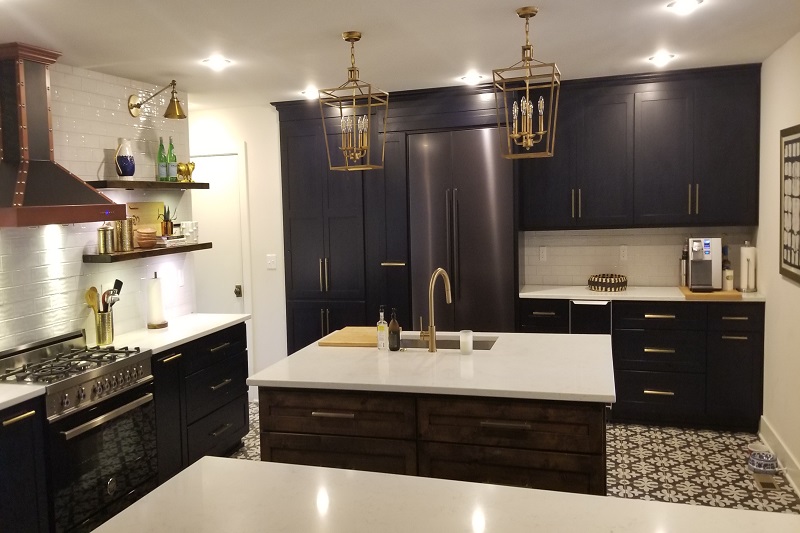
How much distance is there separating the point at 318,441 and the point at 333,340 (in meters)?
0.74

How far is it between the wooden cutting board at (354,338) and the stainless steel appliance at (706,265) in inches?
102

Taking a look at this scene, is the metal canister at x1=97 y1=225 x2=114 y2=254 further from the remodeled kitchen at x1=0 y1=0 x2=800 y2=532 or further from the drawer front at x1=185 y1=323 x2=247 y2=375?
the drawer front at x1=185 y1=323 x2=247 y2=375

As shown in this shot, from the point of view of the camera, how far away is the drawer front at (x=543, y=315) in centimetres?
496

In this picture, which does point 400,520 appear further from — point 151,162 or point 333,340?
point 151,162

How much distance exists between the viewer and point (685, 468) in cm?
406

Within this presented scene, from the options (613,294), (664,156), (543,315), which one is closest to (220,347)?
(543,315)

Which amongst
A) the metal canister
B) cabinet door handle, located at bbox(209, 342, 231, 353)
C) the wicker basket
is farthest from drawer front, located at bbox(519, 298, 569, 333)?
the metal canister

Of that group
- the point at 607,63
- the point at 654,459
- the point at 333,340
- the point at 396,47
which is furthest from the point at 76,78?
the point at 654,459

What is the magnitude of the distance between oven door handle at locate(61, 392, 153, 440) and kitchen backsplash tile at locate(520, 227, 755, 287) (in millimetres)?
3087

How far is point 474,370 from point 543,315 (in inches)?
89.5

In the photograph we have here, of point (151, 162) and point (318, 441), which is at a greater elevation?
point (151, 162)

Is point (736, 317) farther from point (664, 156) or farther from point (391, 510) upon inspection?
point (391, 510)

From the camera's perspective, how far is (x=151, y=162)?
469cm

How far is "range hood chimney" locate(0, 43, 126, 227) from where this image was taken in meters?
3.37
